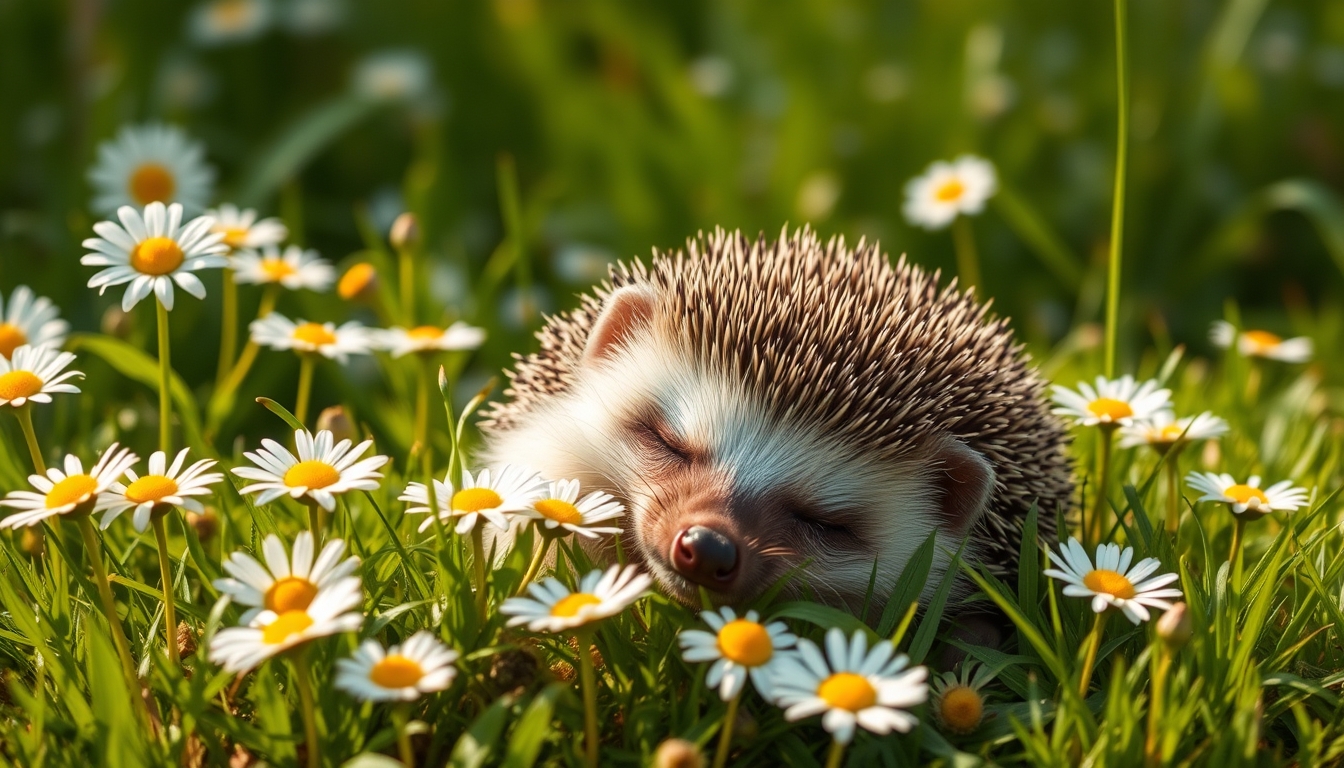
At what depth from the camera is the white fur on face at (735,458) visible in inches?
102

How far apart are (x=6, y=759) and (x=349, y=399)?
1.71 meters

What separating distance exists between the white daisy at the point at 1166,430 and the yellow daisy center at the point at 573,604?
1.37 metres

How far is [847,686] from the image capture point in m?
1.92

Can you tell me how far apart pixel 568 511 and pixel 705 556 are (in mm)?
266

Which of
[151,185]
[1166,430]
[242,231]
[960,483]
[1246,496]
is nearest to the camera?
[1246,496]

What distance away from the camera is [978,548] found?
9.26 feet

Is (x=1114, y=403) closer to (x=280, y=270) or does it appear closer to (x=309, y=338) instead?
(x=309, y=338)

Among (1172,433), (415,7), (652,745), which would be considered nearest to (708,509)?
(652,745)

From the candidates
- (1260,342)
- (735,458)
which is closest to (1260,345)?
(1260,342)

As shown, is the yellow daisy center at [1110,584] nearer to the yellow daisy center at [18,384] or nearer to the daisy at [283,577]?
the daisy at [283,577]

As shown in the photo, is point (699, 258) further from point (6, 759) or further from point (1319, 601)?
point (6, 759)

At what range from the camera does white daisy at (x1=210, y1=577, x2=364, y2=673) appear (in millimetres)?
1876

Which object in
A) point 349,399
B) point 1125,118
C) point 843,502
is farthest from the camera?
point 349,399

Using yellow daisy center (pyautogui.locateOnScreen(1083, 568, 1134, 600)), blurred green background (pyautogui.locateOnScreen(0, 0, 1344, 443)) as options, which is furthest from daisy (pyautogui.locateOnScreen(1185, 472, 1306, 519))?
blurred green background (pyautogui.locateOnScreen(0, 0, 1344, 443))
